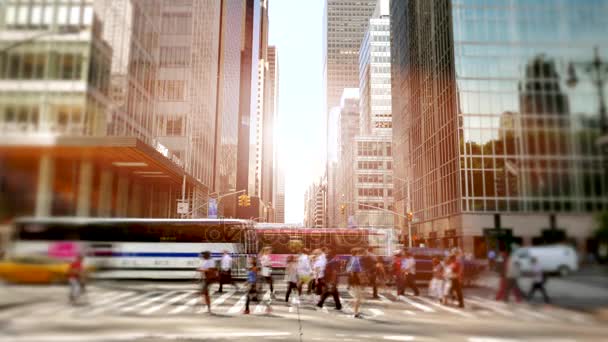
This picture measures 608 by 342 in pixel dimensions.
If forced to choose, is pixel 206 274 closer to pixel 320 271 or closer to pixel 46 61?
pixel 320 271

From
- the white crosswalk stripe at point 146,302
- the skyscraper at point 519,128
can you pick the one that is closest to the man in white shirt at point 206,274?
the white crosswalk stripe at point 146,302

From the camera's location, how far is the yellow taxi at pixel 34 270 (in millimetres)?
1381

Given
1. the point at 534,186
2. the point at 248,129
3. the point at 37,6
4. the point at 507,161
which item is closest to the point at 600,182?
the point at 534,186

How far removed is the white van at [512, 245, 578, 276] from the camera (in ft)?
4.94

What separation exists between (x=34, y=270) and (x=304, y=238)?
22.4 metres

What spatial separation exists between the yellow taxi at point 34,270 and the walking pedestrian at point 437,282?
73.2 inches

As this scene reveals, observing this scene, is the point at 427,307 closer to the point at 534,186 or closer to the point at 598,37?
the point at 534,186

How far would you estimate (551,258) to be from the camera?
5.33 feet

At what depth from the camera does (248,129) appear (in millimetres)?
155750

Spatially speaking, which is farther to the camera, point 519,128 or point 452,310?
point 452,310

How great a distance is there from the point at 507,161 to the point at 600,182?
343 mm

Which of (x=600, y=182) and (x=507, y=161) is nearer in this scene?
(x=600, y=182)

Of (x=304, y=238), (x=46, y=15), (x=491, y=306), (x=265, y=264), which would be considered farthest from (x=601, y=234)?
(x=304, y=238)

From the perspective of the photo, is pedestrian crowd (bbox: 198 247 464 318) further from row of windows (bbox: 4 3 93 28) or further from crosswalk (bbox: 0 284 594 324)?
row of windows (bbox: 4 3 93 28)
